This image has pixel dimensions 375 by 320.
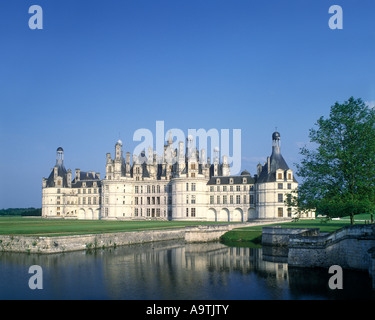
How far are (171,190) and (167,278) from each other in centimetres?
5387

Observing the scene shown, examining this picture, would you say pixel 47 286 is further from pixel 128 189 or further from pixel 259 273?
pixel 128 189

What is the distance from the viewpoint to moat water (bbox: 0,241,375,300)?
1908 centimetres

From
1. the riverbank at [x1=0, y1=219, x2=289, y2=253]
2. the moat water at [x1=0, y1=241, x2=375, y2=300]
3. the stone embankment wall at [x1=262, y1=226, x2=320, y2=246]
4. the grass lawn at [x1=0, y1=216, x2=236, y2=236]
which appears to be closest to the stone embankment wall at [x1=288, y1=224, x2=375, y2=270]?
the moat water at [x1=0, y1=241, x2=375, y2=300]

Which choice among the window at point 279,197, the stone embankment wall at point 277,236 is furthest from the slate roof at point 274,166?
the stone embankment wall at point 277,236

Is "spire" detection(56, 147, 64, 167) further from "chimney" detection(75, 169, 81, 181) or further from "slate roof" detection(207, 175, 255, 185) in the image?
"slate roof" detection(207, 175, 255, 185)

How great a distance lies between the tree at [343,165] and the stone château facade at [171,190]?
34.2 metres

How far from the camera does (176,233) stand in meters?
45.6

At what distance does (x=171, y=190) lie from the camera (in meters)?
76.9

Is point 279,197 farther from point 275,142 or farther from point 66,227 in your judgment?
point 66,227

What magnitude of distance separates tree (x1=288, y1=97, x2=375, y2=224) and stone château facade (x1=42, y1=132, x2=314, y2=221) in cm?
3424

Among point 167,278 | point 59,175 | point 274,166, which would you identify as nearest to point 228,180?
point 274,166

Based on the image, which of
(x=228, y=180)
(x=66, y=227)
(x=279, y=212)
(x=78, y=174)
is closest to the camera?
(x=66, y=227)
